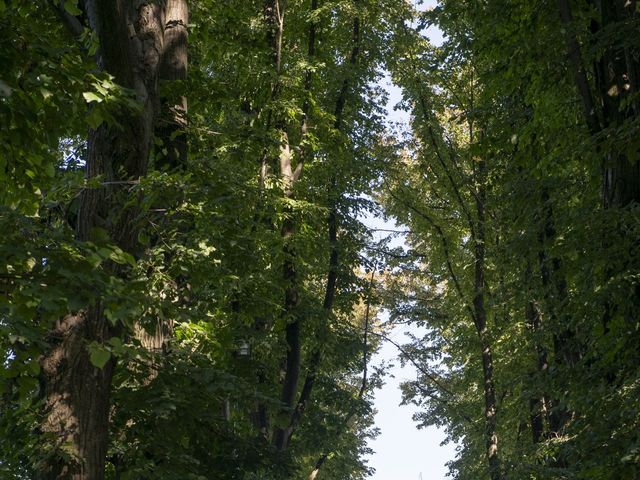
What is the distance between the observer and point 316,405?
22047 mm

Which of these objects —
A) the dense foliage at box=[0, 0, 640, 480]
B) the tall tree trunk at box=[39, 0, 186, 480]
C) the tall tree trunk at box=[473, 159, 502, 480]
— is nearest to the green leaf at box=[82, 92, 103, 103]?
the dense foliage at box=[0, 0, 640, 480]

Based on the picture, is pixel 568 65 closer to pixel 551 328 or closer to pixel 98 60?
pixel 551 328

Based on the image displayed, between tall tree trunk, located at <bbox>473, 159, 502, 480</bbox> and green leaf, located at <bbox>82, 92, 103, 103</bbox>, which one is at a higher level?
tall tree trunk, located at <bbox>473, 159, 502, 480</bbox>

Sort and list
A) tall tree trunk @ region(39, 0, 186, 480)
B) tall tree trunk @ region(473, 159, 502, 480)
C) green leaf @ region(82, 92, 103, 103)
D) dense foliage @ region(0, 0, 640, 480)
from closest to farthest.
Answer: green leaf @ region(82, 92, 103, 103)
dense foliage @ region(0, 0, 640, 480)
tall tree trunk @ region(39, 0, 186, 480)
tall tree trunk @ region(473, 159, 502, 480)

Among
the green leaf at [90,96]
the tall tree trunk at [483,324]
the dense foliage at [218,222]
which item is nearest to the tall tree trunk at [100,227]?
the dense foliage at [218,222]

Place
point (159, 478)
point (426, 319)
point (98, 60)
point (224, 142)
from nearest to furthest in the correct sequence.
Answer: point (98, 60) < point (159, 478) < point (224, 142) < point (426, 319)

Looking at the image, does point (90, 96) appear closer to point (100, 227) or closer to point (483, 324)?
point (100, 227)

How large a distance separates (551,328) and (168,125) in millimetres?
5464

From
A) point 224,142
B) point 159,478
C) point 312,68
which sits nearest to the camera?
point 159,478

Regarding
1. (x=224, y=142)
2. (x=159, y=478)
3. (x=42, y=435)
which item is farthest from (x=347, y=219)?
(x=42, y=435)

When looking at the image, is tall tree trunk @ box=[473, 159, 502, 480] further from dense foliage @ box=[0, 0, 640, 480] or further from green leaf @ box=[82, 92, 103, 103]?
green leaf @ box=[82, 92, 103, 103]

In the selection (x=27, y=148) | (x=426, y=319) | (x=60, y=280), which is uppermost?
(x=426, y=319)

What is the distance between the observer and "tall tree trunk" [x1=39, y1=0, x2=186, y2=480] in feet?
22.2

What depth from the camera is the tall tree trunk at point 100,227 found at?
6781mm
